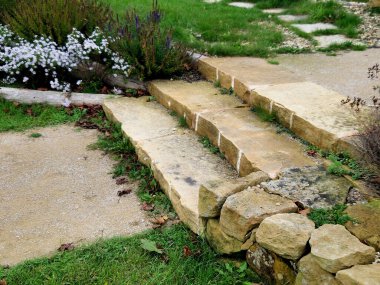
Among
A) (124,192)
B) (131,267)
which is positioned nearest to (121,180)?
(124,192)

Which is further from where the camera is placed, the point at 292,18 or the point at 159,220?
the point at 292,18

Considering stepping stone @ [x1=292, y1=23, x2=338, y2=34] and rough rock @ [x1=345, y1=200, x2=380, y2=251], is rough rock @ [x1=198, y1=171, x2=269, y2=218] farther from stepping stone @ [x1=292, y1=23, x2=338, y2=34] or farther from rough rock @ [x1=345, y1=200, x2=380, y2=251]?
stepping stone @ [x1=292, y1=23, x2=338, y2=34]

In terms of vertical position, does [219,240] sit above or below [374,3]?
below

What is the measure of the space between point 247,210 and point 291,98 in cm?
173

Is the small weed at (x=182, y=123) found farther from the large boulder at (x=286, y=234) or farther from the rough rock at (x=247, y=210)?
the large boulder at (x=286, y=234)

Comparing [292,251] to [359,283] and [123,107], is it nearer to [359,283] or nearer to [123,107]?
[359,283]

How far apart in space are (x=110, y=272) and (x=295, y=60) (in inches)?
151

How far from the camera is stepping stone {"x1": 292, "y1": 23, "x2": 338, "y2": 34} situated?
22.9ft

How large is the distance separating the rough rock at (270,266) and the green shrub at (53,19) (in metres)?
4.12

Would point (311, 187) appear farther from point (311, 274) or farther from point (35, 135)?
point (35, 135)

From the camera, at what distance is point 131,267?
2.91 meters

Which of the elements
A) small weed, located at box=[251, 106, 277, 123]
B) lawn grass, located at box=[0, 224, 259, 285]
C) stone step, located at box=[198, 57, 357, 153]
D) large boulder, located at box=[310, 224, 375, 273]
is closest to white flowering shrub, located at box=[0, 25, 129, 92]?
stone step, located at box=[198, 57, 357, 153]

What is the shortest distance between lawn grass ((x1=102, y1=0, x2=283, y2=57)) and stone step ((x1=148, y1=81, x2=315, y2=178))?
93cm

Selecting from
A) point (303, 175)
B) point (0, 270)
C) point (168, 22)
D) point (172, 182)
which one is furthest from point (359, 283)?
point (168, 22)
